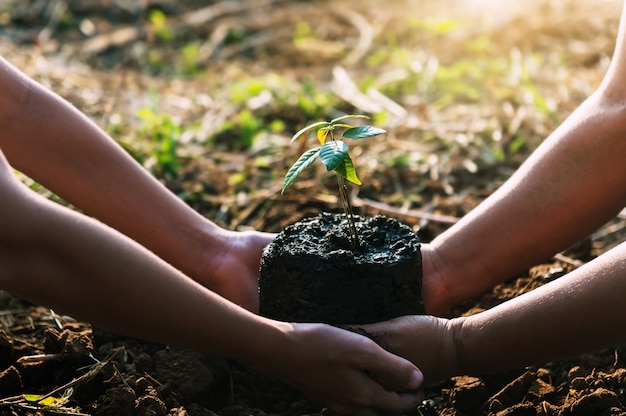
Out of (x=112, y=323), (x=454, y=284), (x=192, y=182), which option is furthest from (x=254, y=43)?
(x=112, y=323)

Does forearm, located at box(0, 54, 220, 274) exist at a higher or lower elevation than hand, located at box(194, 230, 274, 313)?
higher

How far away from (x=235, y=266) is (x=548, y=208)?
75cm

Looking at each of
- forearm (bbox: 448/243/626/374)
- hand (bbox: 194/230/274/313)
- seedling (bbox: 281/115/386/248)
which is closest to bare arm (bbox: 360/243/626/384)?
forearm (bbox: 448/243/626/374)

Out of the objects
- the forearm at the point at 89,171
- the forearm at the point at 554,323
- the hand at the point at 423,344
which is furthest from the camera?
the forearm at the point at 89,171

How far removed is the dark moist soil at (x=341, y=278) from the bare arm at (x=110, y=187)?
213 millimetres

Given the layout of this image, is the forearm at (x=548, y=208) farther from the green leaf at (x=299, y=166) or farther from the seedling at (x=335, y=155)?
the green leaf at (x=299, y=166)

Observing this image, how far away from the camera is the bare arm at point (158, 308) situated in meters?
1.56

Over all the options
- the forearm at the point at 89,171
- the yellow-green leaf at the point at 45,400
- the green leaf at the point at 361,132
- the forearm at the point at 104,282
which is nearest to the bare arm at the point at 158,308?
the forearm at the point at 104,282

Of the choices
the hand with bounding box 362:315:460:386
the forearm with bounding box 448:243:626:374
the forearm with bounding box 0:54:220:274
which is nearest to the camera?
the forearm with bounding box 448:243:626:374

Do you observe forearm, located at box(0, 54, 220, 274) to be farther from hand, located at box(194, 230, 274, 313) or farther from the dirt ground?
the dirt ground

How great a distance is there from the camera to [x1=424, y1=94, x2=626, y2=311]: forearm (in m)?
2.12

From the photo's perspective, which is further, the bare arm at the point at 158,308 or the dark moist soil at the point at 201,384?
the dark moist soil at the point at 201,384

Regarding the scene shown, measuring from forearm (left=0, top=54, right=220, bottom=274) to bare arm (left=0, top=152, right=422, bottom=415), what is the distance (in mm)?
488

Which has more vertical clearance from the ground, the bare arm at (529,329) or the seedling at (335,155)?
the seedling at (335,155)
